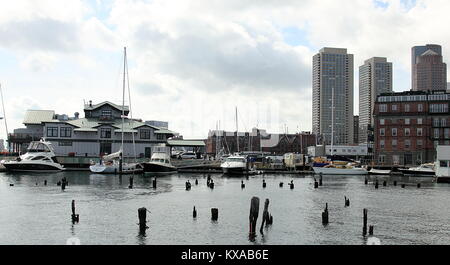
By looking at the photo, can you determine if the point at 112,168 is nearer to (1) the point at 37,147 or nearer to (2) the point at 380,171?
(1) the point at 37,147

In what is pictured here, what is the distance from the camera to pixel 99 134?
119 meters

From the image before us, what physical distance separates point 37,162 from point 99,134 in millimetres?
23082

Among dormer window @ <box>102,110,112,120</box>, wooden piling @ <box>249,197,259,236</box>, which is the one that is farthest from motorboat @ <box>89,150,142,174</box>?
wooden piling @ <box>249,197,259,236</box>

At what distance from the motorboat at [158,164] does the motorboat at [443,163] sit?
5872cm

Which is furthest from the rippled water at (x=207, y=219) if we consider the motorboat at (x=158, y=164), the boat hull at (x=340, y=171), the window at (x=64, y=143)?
the window at (x=64, y=143)

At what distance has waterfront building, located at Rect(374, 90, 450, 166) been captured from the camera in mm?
130375

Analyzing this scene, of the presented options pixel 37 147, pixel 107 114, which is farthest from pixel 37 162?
pixel 107 114

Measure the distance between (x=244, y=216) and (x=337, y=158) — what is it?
12092 cm

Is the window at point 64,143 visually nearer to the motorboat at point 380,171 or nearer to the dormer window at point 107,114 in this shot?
the dormer window at point 107,114

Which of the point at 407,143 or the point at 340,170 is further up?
the point at 407,143

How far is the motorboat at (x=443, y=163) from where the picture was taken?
8244 cm

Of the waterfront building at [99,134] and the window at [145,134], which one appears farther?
the window at [145,134]

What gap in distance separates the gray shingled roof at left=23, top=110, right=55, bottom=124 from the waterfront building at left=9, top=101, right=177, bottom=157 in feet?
17.5
